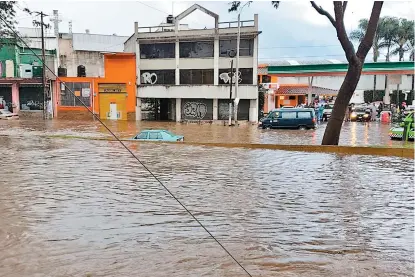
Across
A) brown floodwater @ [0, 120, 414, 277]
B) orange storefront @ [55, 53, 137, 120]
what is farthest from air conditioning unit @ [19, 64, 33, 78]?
brown floodwater @ [0, 120, 414, 277]

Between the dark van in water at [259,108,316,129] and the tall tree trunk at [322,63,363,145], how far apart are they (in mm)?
13649

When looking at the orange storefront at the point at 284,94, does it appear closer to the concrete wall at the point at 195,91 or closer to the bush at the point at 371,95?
the bush at the point at 371,95

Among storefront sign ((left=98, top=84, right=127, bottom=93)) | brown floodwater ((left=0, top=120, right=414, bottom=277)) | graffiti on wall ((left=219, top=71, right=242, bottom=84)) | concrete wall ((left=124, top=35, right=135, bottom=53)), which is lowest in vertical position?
brown floodwater ((left=0, top=120, right=414, bottom=277))

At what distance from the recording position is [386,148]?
1343 centimetres

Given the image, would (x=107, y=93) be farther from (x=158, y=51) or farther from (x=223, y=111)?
(x=223, y=111)

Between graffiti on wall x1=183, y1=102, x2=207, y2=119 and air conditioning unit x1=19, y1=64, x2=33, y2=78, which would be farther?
air conditioning unit x1=19, y1=64, x2=33, y2=78

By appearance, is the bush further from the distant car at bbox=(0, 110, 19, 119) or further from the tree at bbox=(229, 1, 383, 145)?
the distant car at bbox=(0, 110, 19, 119)

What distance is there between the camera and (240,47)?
37156 millimetres

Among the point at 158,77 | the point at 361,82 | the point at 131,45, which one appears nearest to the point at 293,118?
the point at 158,77

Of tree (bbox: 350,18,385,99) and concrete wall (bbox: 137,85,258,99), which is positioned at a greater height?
tree (bbox: 350,18,385,99)

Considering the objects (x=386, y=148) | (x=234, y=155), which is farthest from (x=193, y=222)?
(x=386, y=148)

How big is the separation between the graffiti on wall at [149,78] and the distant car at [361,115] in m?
19.0

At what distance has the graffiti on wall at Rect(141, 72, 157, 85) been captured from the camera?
40.9m

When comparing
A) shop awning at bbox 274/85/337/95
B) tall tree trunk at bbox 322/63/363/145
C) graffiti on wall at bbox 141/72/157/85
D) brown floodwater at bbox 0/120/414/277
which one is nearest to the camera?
brown floodwater at bbox 0/120/414/277
